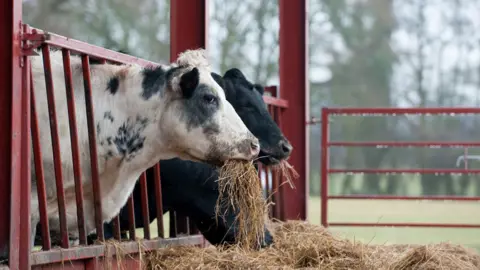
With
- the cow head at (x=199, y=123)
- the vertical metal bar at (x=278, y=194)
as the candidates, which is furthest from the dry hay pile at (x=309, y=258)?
the vertical metal bar at (x=278, y=194)

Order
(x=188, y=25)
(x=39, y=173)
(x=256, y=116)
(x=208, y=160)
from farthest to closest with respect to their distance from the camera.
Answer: (x=188, y=25) → (x=256, y=116) → (x=208, y=160) → (x=39, y=173)

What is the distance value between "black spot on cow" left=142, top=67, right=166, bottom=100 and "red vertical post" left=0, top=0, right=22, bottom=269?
1415 millimetres

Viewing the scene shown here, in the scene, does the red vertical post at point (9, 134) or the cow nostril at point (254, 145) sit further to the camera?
the cow nostril at point (254, 145)

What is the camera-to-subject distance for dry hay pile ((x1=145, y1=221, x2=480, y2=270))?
6.05 meters

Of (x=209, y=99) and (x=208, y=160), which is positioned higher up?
(x=209, y=99)

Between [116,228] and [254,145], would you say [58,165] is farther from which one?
[254,145]

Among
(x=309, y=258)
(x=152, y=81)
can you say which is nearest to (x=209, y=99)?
(x=152, y=81)

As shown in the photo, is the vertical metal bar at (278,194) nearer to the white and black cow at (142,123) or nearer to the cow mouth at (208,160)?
the cow mouth at (208,160)

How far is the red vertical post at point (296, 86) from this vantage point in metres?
10.3

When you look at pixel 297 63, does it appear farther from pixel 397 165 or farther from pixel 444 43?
pixel 444 43

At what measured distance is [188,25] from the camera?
8.20 m

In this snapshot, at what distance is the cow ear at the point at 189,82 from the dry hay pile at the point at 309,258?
0.96 metres

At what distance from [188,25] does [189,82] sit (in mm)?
2270

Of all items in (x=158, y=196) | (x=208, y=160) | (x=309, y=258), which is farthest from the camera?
(x=158, y=196)
